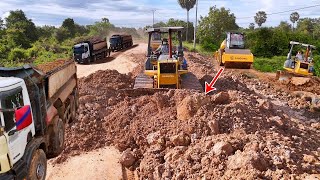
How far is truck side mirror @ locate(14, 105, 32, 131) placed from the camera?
6.04 metres

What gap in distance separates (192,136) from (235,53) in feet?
50.3

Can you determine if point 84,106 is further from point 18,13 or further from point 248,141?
point 18,13

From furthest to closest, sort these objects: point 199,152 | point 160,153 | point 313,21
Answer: point 313,21 < point 160,153 < point 199,152

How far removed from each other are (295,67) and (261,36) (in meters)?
22.1

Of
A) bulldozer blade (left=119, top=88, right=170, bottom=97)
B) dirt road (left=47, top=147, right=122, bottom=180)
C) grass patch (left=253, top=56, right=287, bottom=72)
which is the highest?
bulldozer blade (left=119, top=88, right=170, bottom=97)

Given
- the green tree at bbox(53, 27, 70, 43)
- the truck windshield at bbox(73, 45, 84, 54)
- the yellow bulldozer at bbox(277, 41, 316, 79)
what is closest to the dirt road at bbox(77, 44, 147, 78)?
the truck windshield at bbox(73, 45, 84, 54)

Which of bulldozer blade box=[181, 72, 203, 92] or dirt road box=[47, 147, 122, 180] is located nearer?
dirt road box=[47, 147, 122, 180]

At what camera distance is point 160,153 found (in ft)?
28.8

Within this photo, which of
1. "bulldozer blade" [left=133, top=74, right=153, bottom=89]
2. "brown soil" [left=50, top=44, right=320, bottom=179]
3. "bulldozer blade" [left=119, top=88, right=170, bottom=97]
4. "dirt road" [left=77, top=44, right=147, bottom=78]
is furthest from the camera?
"dirt road" [left=77, top=44, right=147, bottom=78]

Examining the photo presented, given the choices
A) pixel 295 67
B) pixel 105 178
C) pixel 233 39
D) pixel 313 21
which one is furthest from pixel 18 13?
pixel 313 21

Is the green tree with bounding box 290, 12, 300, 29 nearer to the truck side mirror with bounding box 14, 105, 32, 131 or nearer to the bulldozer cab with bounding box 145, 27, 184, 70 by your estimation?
the bulldozer cab with bounding box 145, 27, 184, 70

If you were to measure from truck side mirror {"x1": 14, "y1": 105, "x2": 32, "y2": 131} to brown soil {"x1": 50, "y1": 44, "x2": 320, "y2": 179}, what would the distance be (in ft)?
10.2

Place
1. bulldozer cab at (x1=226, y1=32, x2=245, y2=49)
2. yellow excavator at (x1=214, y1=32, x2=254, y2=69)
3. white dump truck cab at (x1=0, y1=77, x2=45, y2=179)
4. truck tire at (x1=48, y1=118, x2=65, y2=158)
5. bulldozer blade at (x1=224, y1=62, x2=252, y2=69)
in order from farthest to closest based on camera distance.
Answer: bulldozer cab at (x1=226, y1=32, x2=245, y2=49)
bulldozer blade at (x1=224, y1=62, x2=252, y2=69)
yellow excavator at (x1=214, y1=32, x2=254, y2=69)
truck tire at (x1=48, y1=118, x2=65, y2=158)
white dump truck cab at (x1=0, y1=77, x2=45, y2=179)

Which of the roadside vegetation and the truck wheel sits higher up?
the roadside vegetation
